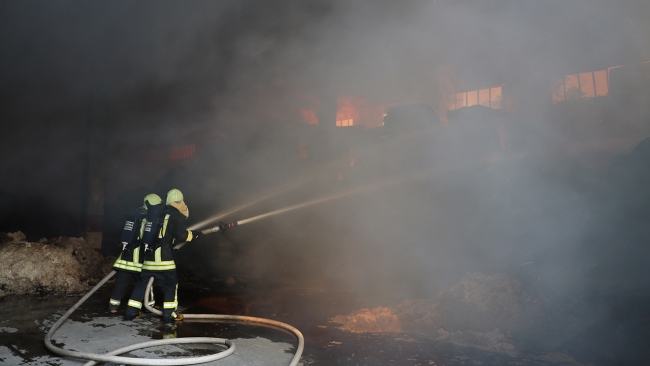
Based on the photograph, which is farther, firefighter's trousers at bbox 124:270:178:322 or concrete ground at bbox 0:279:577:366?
firefighter's trousers at bbox 124:270:178:322

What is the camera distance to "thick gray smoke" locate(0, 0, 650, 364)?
4.34 metres

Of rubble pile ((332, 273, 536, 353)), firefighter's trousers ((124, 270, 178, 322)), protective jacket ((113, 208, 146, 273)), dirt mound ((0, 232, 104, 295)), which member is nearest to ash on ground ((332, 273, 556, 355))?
rubble pile ((332, 273, 536, 353))

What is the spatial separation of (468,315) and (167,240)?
10.4 feet

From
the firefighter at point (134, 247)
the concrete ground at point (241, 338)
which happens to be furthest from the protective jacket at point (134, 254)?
the concrete ground at point (241, 338)

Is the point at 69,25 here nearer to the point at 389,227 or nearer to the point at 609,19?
the point at 389,227

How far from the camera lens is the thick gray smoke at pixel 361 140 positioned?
4.34m

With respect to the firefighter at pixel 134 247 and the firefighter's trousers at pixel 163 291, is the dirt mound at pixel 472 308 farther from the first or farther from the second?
the firefighter at pixel 134 247

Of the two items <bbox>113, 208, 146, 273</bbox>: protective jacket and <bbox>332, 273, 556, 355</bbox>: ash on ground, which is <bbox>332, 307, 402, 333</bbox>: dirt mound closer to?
<bbox>332, 273, 556, 355</bbox>: ash on ground

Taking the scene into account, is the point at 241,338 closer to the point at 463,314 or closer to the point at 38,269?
the point at 463,314

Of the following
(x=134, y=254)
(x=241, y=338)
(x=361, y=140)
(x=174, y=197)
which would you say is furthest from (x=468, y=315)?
(x=361, y=140)

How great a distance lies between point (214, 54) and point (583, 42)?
487 cm

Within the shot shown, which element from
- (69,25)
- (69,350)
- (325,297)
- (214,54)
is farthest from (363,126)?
(69,350)

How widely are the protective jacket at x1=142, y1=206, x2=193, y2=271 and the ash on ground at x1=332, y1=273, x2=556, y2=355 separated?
73.7 inches

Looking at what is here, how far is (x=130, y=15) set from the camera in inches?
206
